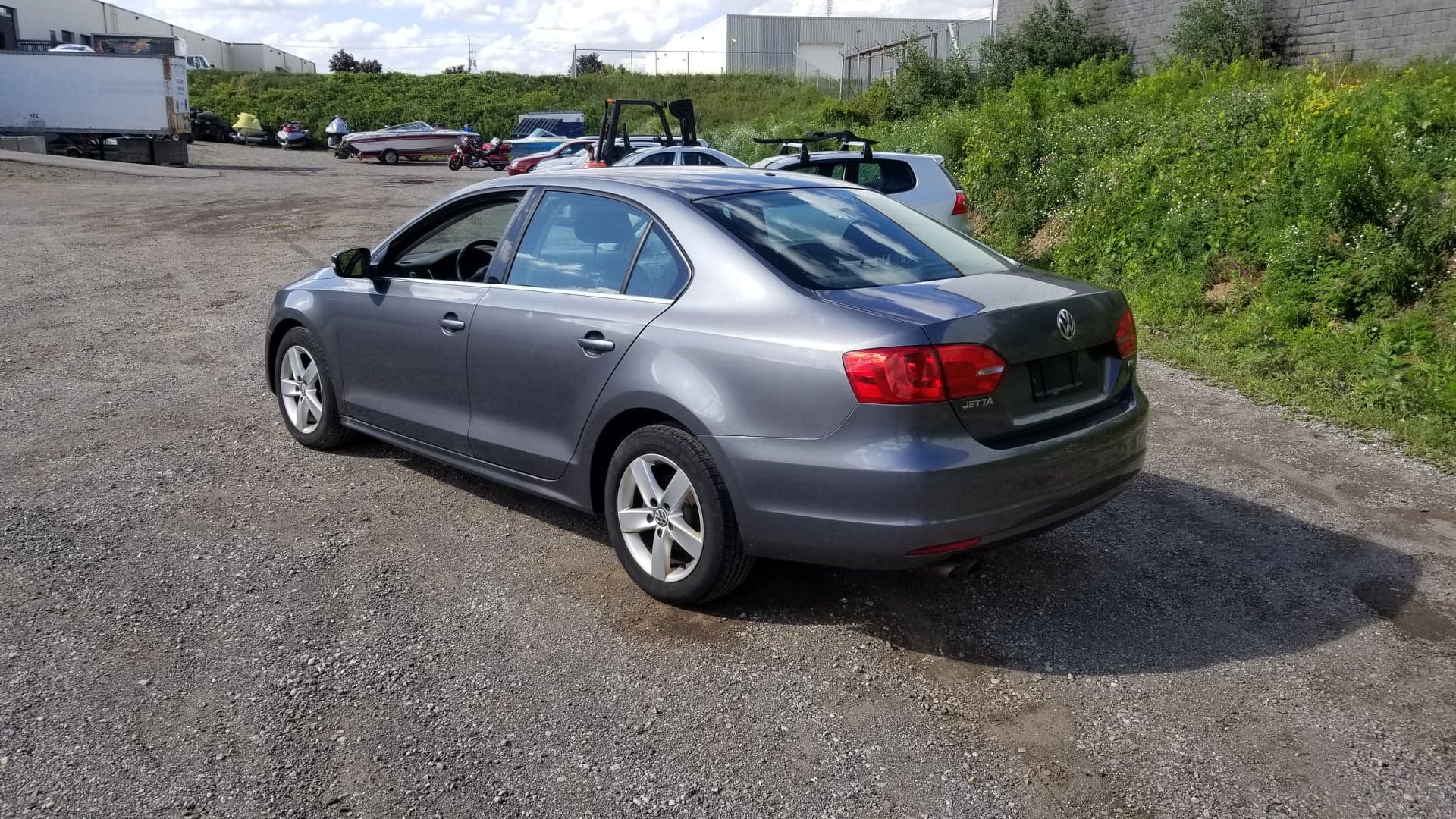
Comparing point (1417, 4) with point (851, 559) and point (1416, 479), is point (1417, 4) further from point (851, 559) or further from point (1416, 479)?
point (851, 559)

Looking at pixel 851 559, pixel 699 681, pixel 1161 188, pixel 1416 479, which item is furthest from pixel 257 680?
pixel 1161 188

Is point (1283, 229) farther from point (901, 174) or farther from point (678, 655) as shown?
point (678, 655)

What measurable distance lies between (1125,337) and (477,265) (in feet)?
9.85

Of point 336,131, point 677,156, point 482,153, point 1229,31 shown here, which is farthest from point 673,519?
point 336,131

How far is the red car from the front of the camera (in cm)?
2964

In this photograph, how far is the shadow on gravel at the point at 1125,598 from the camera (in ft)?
13.4

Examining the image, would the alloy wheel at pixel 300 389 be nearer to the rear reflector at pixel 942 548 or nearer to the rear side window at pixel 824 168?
the rear reflector at pixel 942 548

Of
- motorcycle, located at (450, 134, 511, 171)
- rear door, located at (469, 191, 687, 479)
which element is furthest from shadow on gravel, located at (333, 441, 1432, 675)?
motorcycle, located at (450, 134, 511, 171)

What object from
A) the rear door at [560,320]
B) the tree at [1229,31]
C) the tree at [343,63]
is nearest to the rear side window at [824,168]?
the rear door at [560,320]

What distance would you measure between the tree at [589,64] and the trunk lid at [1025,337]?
6728cm

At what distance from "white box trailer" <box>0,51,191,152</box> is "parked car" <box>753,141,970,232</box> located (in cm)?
3035

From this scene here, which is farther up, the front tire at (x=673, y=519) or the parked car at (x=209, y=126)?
the parked car at (x=209, y=126)

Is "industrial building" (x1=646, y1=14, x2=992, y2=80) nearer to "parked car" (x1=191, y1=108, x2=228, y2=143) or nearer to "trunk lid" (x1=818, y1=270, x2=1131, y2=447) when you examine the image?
"parked car" (x1=191, y1=108, x2=228, y2=143)

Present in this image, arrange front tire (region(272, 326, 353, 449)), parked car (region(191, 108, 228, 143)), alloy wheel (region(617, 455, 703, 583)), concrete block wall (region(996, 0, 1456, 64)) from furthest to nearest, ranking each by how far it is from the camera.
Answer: parked car (region(191, 108, 228, 143)) → concrete block wall (region(996, 0, 1456, 64)) → front tire (region(272, 326, 353, 449)) → alloy wheel (region(617, 455, 703, 583))
